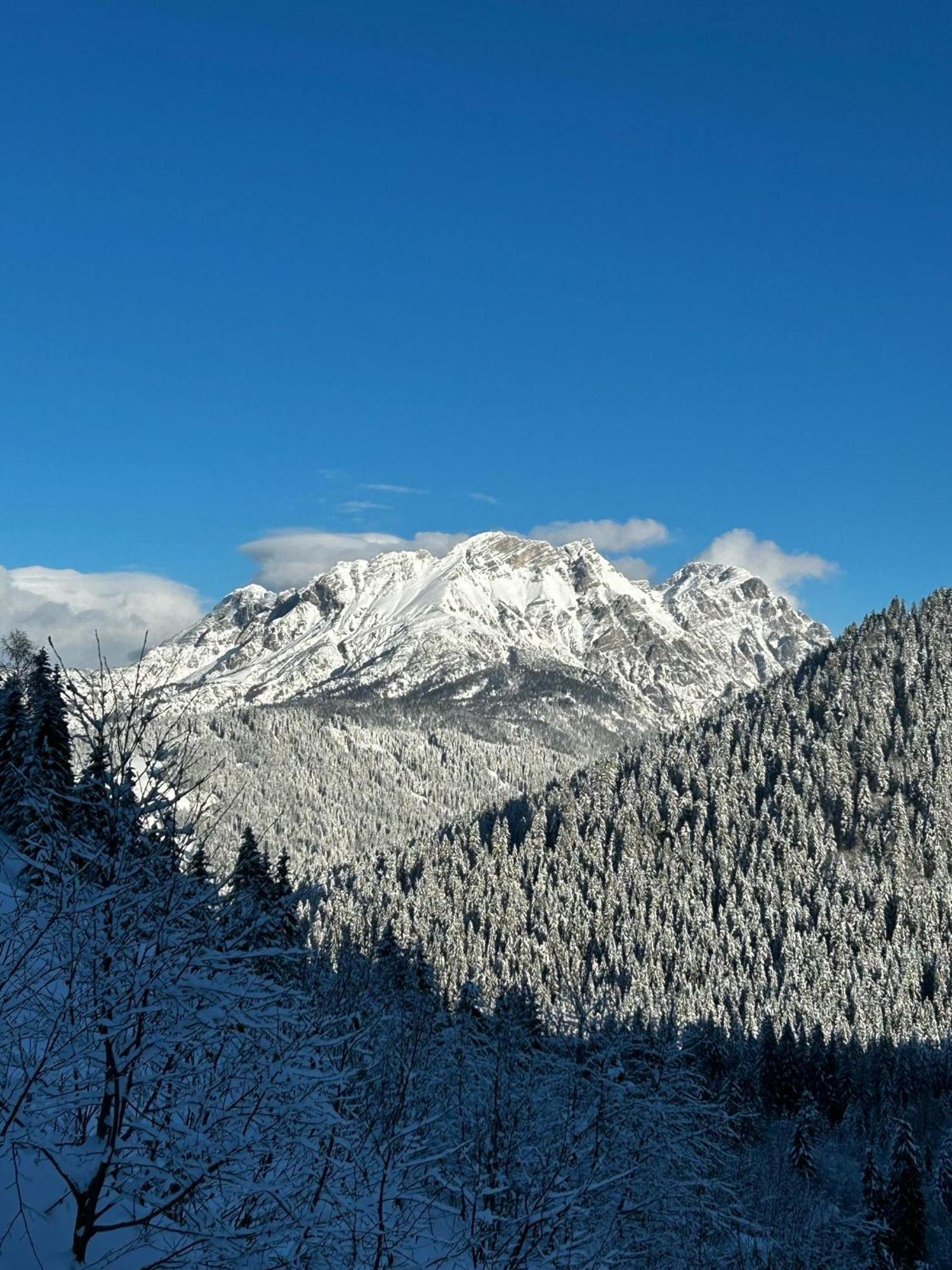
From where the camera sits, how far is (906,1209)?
60438mm

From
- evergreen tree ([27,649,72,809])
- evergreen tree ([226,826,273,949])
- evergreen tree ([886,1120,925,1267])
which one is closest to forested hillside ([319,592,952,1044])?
evergreen tree ([886,1120,925,1267])

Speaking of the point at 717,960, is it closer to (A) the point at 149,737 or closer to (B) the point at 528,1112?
(B) the point at 528,1112

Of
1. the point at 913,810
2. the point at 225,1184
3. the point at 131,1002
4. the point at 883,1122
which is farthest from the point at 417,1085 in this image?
the point at 913,810

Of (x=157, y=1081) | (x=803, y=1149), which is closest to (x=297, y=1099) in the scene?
(x=157, y=1081)

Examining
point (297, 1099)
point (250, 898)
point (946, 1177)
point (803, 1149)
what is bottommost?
point (946, 1177)

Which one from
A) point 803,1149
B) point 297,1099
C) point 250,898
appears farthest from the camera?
point 803,1149

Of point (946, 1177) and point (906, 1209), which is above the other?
point (906, 1209)

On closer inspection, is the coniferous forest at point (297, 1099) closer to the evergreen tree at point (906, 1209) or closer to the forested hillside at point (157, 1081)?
the forested hillside at point (157, 1081)

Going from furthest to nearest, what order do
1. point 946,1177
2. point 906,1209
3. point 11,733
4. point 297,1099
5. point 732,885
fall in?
point 732,885, point 946,1177, point 906,1209, point 11,733, point 297,1099

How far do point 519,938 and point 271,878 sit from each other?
113 metres

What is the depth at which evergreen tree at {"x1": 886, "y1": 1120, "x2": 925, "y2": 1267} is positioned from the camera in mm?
59906

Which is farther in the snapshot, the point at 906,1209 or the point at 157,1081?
the point at 906,1209

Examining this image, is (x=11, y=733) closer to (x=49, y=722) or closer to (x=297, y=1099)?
(x=49, y=722)

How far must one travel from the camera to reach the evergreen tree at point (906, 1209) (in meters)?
59.9
